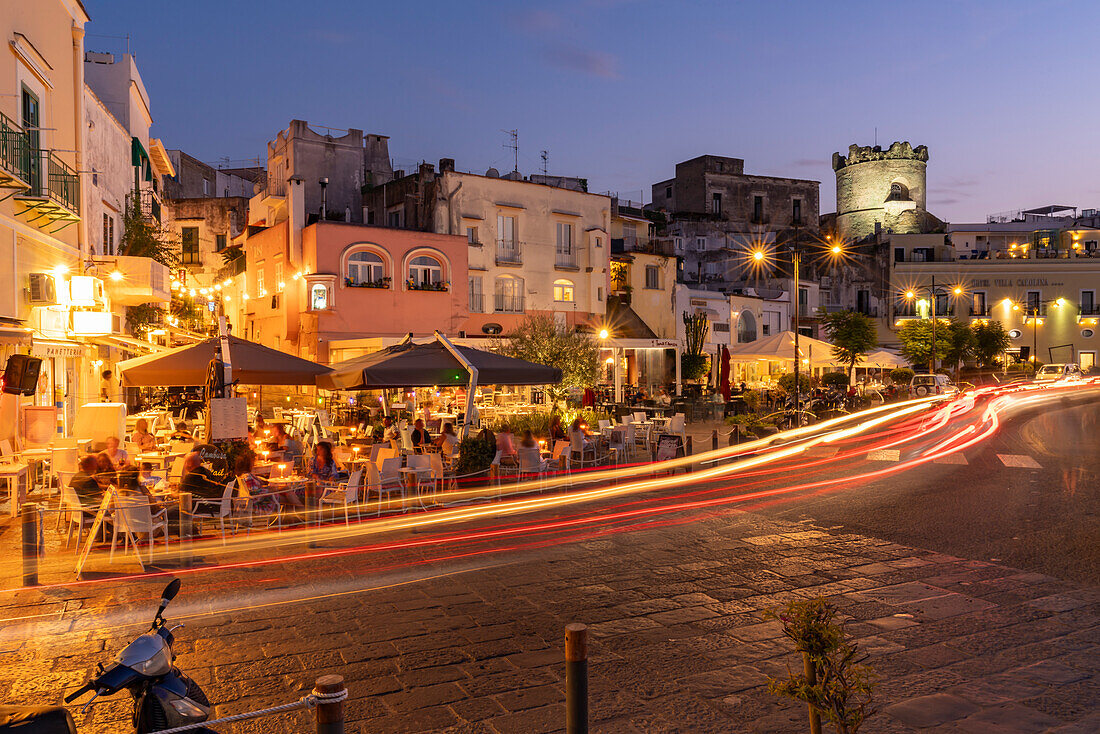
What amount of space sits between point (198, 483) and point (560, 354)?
1394cm

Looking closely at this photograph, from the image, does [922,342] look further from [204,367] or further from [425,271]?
[204,367]

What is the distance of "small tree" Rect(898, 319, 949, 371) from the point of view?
43.0 meters

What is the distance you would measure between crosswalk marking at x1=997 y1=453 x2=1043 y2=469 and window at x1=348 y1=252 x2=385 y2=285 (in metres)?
21.2

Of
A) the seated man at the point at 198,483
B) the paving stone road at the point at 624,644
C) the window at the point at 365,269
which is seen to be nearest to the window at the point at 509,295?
the window at the point at 365,269

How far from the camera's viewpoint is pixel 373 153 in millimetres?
41281

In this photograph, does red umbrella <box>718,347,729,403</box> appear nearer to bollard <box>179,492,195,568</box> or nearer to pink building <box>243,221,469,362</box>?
pink building <box>243,221,469,362</box>

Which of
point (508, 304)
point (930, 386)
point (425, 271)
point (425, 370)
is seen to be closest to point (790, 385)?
point (930, 386)

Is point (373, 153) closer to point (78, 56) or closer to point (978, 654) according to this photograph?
point (78, 56)

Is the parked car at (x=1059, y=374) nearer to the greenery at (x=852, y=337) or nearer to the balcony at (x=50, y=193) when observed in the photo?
the greenery at (x=852, y=337)

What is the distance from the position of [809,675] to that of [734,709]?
1.52 meters

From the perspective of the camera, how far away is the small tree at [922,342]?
43.0 metres

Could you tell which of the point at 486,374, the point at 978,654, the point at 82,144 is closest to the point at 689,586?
the point at 978,654

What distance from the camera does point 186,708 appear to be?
12.3 feet

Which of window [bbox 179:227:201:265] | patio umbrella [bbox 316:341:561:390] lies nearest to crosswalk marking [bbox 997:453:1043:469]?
patio umbrella [bbox 316:341:561:390]
